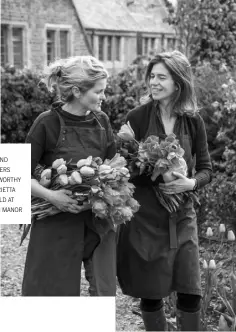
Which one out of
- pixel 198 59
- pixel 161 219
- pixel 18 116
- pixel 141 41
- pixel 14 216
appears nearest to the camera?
pixel 14 216

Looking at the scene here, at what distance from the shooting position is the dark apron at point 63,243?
111 inches

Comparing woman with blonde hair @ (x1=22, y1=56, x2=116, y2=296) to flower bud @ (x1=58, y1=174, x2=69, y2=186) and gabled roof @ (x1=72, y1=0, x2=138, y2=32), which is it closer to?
flower bud @ (x1=58, y1=174, x2=69, y2=186)

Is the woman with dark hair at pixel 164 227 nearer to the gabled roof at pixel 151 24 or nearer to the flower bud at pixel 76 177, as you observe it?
the flower bud at pixel 76 177

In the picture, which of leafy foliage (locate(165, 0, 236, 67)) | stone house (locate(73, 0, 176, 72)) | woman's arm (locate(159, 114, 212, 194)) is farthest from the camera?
stone house (locate(73, 0, 176, 72))

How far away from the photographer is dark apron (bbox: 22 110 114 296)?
282cm

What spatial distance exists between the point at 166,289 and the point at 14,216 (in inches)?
33.5

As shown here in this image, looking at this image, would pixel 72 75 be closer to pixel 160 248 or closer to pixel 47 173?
pixel 47 173

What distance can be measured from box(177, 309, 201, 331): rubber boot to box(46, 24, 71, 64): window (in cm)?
1986

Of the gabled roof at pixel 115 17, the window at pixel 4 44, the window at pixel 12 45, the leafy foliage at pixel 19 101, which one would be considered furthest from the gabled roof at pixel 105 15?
the leafy foliage at pixel 19 101

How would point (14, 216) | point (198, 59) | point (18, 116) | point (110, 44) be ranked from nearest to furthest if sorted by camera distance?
point (14, 216)
point (198, 59)
point (18, 116)
point (110, 44)

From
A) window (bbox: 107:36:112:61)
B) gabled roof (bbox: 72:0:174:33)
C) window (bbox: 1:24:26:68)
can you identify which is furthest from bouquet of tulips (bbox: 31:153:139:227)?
Result: window (bbox: 107:36:112:61)

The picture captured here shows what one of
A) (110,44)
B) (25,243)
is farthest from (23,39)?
(25,243)

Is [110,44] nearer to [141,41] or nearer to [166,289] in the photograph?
[141,41]

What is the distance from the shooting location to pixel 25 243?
241 inches
